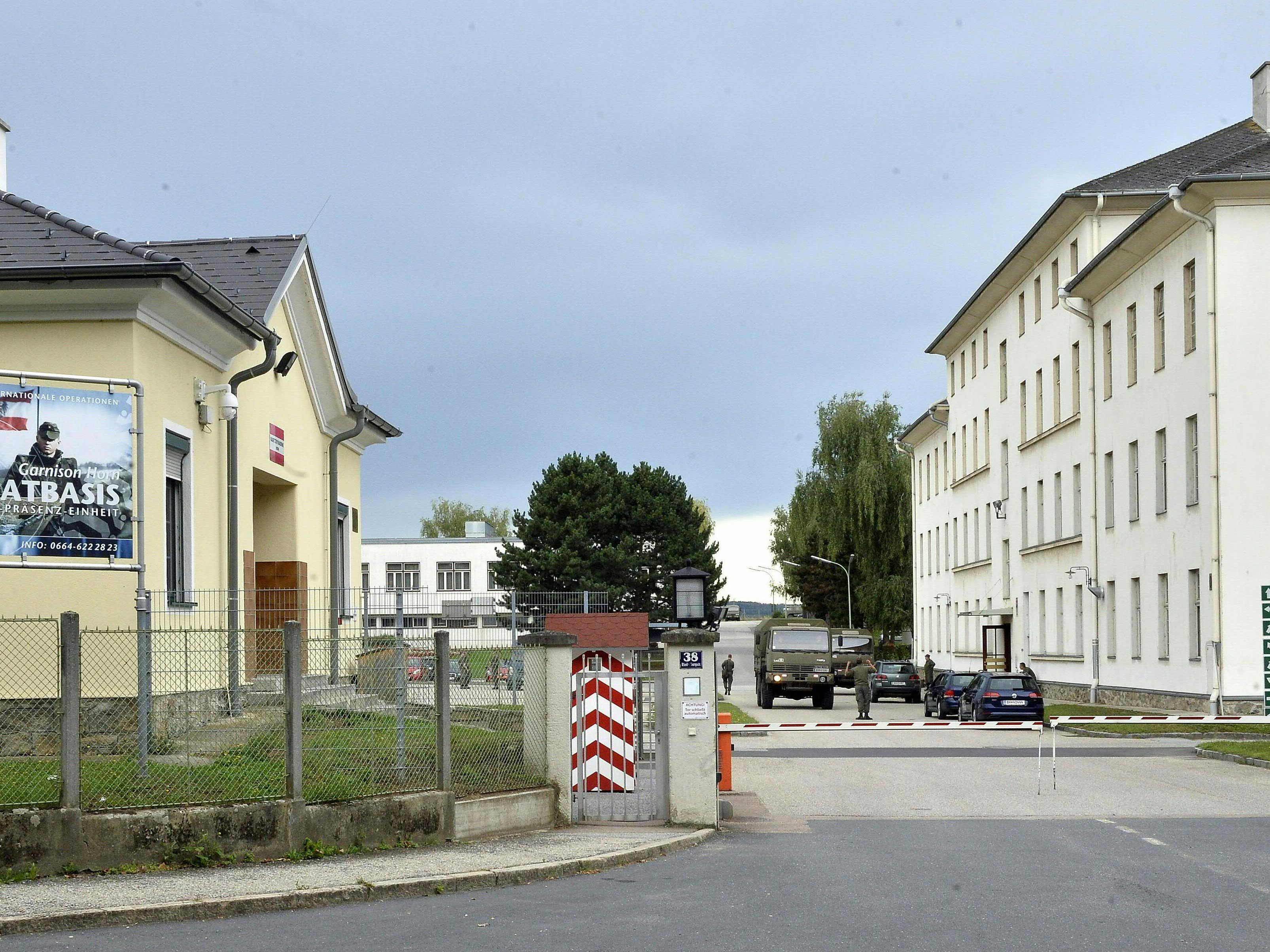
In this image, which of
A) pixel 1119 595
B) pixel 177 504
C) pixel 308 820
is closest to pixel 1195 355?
pixel 1119 595

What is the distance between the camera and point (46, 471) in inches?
588

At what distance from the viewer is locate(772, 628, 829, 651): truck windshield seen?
158 feet

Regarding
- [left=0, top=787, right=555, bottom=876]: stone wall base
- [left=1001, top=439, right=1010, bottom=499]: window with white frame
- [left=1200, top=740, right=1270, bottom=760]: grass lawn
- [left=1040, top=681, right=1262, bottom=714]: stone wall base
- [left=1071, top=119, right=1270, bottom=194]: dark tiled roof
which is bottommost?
[left=1040, top=681, right=1262, bottom=714]: stone wall base

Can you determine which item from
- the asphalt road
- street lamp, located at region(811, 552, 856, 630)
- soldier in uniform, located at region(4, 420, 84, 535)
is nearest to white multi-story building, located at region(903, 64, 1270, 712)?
street lamp, located at region(811, 552, 856, 630)

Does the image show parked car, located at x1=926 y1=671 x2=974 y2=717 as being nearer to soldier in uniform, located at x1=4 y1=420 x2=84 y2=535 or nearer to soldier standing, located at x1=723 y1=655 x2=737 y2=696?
soldier standing, located at x1=723 y1=655 x2=737 y2=696

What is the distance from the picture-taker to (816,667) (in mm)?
47469

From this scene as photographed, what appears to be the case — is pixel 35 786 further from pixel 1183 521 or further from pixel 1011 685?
pixel 1183 521

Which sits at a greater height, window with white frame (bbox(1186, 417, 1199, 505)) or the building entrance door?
window with white frame (bbox(1186, 417, 1199, 505))

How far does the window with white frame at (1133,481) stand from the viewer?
41000 millimetres

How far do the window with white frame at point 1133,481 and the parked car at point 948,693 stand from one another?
20.7 ft

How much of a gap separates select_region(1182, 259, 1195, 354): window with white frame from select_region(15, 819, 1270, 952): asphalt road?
25.0 m

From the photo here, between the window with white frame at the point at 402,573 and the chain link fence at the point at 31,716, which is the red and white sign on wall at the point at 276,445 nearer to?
the chain link fence at the point at 31,716

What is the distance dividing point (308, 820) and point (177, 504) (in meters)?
7.59

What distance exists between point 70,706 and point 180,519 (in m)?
7.55
